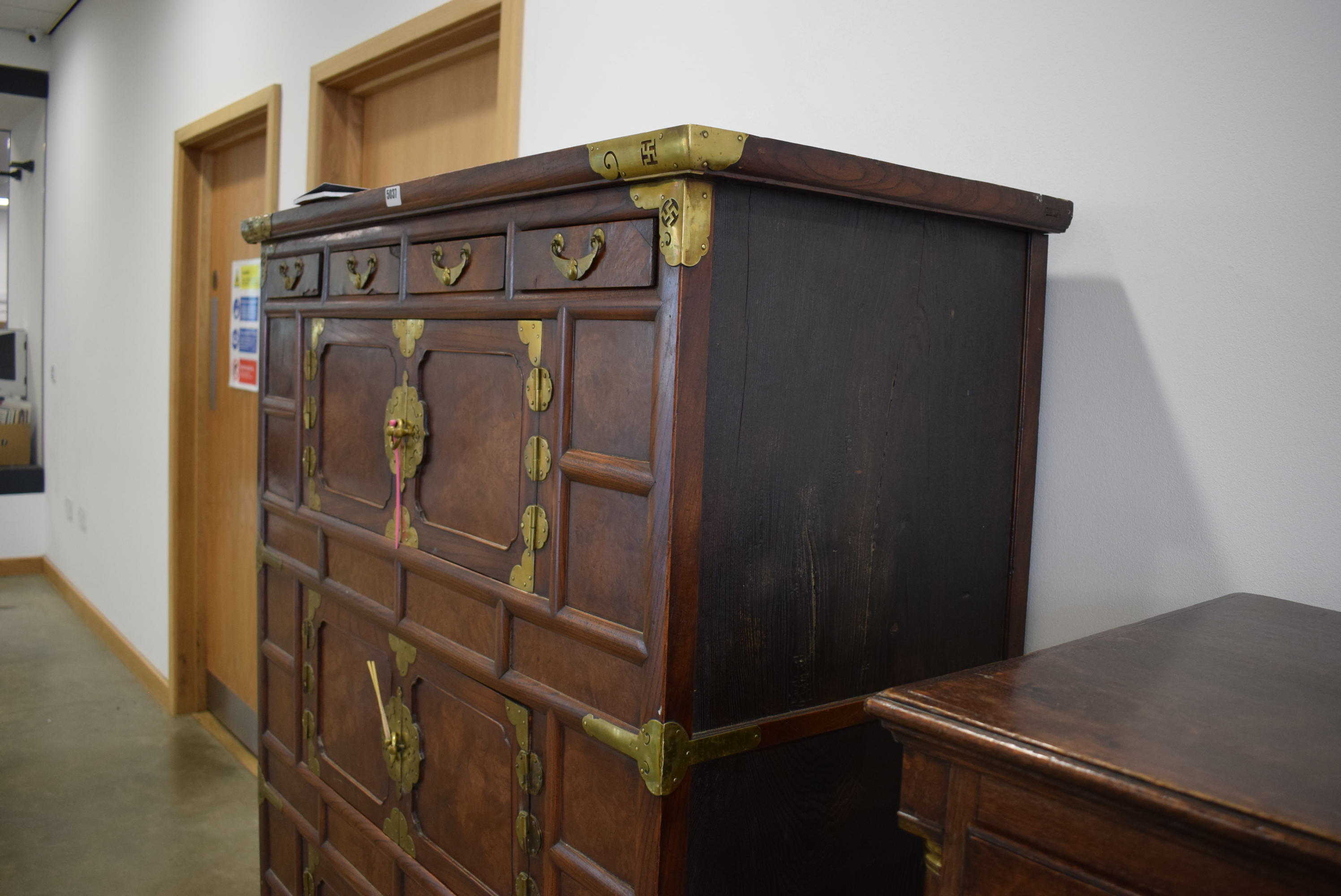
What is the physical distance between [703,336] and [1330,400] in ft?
2.38

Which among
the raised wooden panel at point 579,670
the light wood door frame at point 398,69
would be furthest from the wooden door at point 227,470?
the raised wooden panel at point 579,670

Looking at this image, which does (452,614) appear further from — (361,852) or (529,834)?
(361,852)

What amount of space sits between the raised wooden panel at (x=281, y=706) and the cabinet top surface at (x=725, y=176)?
3.41 ft

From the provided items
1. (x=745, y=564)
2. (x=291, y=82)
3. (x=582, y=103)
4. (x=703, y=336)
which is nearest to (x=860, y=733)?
(x=745, y=564)

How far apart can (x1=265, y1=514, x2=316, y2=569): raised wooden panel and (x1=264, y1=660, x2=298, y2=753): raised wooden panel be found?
0.26 meters

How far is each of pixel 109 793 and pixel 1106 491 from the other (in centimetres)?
321

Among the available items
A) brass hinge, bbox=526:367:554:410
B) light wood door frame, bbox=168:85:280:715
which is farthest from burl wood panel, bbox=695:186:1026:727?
light wood door frame, bbox=168:85:280:715

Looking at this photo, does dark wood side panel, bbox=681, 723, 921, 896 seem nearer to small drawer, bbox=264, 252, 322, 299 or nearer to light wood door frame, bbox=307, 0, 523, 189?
small drawer, bbox=264, 252, 322, 299

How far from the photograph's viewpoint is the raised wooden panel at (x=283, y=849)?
2.06 meters

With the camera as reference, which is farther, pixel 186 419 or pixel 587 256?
pixel 186 419

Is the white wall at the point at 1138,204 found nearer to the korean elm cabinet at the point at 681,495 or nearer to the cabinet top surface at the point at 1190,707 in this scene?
the korean elm cabinet at the point at 681,495

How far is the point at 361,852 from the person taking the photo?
1.77m

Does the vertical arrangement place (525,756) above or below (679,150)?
below

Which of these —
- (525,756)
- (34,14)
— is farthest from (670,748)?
(34,14)
